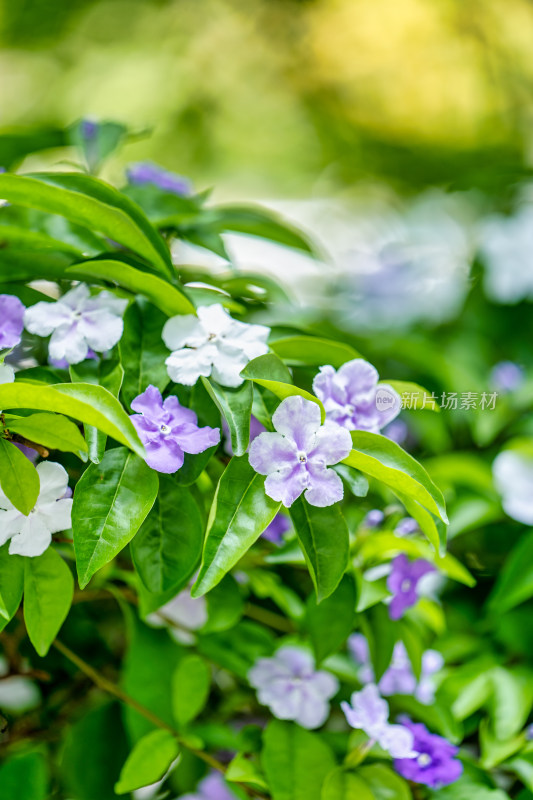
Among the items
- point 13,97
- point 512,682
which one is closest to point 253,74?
point 13,97

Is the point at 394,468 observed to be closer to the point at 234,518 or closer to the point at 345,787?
the point at 234,518

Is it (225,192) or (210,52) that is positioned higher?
(210,52)

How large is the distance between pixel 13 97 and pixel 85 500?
2462 mm

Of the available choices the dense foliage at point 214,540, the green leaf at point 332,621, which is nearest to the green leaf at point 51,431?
the dense foliage at point 214,540

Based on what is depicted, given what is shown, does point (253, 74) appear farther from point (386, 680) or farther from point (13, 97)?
point (386, 680)

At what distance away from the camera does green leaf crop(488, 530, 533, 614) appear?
2.22ft

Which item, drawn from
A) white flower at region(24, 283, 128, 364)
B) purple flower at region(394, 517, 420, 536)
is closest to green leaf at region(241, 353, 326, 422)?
white flower at region(24, 283, 128, 364)

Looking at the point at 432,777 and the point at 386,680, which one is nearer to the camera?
the point at 432,777

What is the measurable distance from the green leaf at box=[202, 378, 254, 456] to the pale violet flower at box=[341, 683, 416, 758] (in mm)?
234

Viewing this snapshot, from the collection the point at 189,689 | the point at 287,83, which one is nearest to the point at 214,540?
the point at 189,689

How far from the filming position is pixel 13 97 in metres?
2.46

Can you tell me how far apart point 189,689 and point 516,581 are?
1.10 feet

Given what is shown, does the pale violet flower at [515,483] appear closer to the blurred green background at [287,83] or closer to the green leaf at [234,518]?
the green leaf at [234,518]

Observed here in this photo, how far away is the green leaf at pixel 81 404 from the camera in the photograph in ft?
1.25
